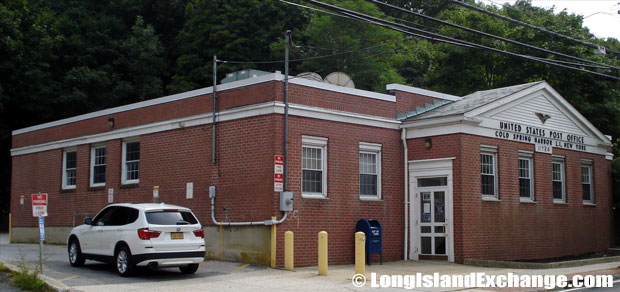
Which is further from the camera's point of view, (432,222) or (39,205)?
(432,222)

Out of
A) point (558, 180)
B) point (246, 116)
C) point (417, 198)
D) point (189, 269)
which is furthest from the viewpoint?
point (558, 180)

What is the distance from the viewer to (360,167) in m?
19.6

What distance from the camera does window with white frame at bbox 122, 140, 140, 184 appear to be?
22.1 m

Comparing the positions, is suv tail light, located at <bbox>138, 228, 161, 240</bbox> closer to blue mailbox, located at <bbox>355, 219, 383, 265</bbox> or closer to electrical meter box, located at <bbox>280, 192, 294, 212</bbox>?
electrical meter box, located at <bbox>280, 192, 294, 212</bbox>

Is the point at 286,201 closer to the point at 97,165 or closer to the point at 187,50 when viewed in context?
the point at 97,165

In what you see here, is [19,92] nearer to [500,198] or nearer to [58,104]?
[58,104]

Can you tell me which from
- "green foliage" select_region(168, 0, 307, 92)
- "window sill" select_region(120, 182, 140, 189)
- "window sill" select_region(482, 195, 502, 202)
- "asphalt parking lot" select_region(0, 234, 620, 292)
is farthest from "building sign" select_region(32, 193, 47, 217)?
"green foliage" select_region(168, 0, 307, 92)

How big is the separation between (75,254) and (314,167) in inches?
268

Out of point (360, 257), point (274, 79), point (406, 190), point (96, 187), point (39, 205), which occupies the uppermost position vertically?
point (274, 79)

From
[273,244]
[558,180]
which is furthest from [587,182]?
[273,244]

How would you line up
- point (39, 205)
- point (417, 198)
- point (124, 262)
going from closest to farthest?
point (39, 205) < point (124, 262) < point (417, 198)

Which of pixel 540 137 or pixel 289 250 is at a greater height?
pixel 540 137

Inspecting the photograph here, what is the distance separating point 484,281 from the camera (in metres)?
14.9

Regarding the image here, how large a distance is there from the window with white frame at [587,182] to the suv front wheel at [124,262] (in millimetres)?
17614
